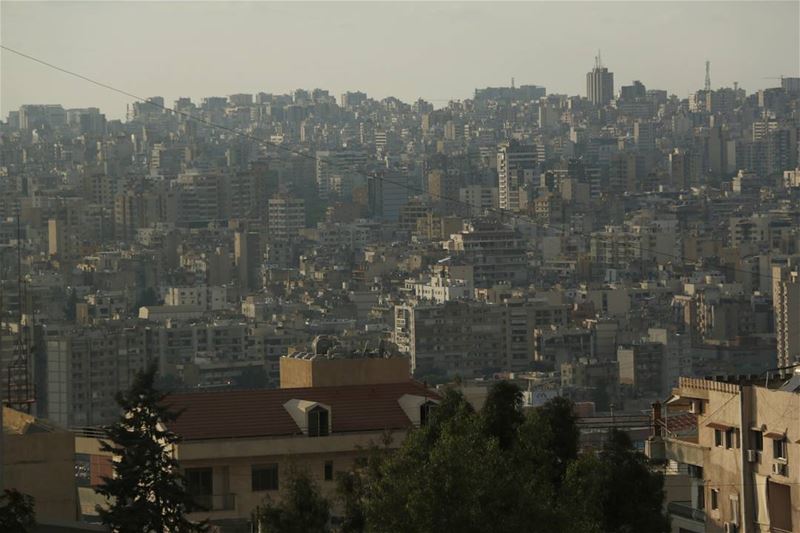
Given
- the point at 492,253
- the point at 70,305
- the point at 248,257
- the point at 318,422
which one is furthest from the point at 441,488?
the point at 248,257

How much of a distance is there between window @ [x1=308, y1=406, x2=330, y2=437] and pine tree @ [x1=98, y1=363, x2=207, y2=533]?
2.26m

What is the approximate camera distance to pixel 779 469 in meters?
7.98

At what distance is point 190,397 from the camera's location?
10.3m

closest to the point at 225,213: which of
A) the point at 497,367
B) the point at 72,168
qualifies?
the point at 72,168

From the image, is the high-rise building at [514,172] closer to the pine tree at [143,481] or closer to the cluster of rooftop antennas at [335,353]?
the cluster of rooftop antennas at [335,353]

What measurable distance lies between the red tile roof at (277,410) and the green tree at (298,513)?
6.60 feet

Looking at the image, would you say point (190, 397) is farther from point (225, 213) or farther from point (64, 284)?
point (225, 213)

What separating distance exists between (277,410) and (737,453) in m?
2.60

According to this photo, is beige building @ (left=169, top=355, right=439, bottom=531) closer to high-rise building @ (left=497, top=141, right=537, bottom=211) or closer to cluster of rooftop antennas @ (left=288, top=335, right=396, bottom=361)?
cluster of rooftop antennas @ (left=288, top=335, right=396, bottom=361)

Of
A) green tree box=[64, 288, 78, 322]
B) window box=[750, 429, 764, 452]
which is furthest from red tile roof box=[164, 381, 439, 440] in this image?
green tree box=[64, 288, 78, 322]

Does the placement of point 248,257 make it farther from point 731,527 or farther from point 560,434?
point 560,434

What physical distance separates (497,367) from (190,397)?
47.6m

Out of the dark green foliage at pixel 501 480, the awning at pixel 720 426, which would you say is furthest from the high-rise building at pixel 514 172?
the dark green foliage at pixel 501 480

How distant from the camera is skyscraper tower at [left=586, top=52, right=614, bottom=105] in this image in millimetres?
124938
